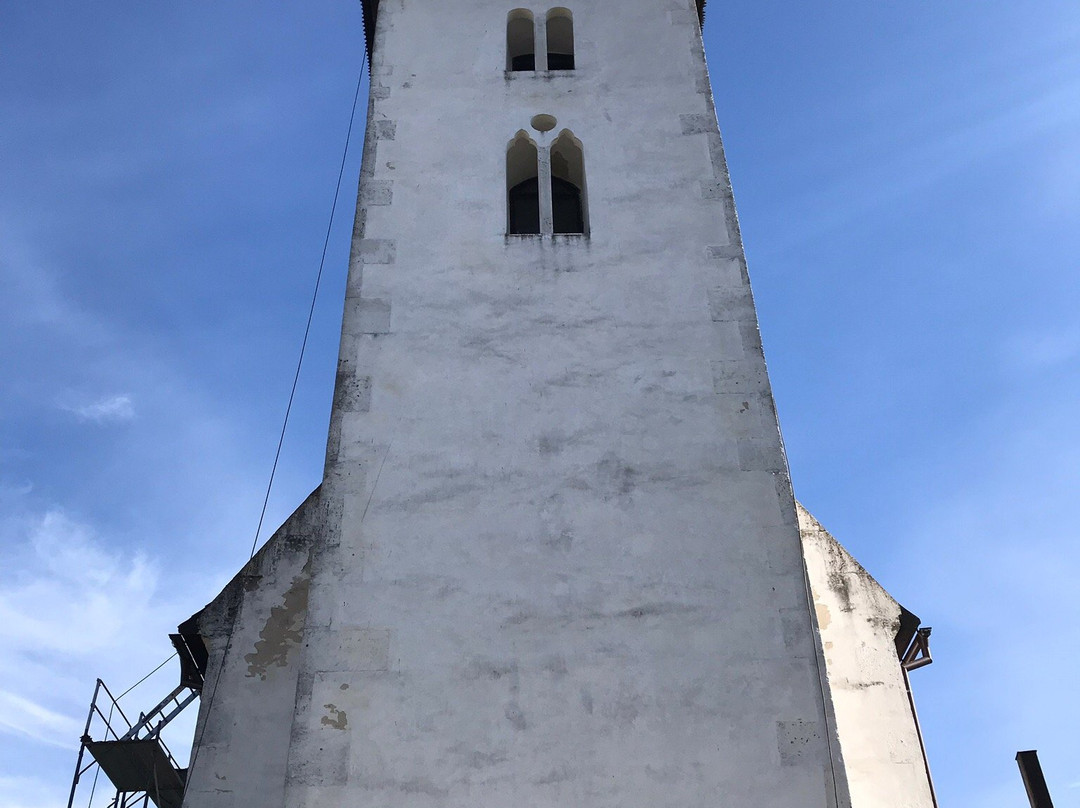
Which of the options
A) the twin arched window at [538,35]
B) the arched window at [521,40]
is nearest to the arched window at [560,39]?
the twin arched window at [538,35]

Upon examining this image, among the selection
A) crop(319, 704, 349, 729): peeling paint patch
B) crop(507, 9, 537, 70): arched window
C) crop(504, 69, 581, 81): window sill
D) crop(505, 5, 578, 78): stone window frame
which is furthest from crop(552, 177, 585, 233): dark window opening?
crop(319, 704, 349, 729): peeling paint patch

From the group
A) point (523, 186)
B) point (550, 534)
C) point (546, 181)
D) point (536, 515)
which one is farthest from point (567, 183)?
point (550, 534)

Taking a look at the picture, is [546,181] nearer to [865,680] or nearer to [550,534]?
[550,534]

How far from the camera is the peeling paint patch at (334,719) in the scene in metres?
7.63

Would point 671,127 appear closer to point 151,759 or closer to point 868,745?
point 868,745

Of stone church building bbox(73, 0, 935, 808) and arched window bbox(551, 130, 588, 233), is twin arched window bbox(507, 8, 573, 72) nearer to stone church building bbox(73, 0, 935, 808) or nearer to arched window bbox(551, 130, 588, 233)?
stone church building bbox(73, 0, 935, 808)

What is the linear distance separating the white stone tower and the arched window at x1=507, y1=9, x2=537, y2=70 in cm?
198

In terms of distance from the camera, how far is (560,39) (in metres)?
14.2

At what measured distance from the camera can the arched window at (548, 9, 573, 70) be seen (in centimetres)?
1400

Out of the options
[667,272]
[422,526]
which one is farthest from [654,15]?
[422,526]

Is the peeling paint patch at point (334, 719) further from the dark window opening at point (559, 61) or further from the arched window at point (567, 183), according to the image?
the dark window opening at point (559, 61)

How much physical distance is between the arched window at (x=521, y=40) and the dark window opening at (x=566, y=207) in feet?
7.97

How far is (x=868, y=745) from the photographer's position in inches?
377

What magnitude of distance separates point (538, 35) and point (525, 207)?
9.62ft
